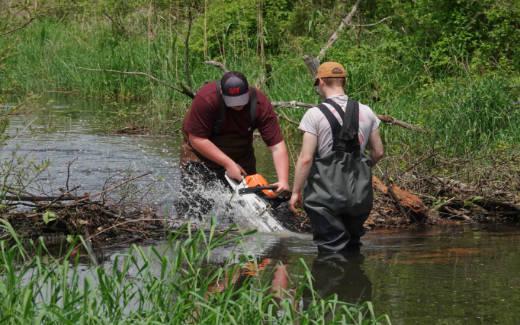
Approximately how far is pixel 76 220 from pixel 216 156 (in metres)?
1.28

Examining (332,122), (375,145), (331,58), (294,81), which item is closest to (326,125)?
Answer: (332,122)

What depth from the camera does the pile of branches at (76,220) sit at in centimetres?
889

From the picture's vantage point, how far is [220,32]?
19219mm

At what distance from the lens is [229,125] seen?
9430 millimetres

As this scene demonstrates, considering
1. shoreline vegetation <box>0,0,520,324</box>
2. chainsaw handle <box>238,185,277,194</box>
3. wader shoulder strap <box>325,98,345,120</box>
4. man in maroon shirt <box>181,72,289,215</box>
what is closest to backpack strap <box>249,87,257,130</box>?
man in maroon shirt <box>181,72,289,215</box>

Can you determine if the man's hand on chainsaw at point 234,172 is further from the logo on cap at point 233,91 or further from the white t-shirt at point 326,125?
the white t-shirt at point 326,125

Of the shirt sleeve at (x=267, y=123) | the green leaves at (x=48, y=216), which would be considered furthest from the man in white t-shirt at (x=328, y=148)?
the green leaves at (x=48, y=216)

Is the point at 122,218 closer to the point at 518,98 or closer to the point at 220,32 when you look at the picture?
the point at 518,98

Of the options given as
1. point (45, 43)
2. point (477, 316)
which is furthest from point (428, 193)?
point (45, 43)

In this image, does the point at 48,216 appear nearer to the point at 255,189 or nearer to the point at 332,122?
the point at 255,189

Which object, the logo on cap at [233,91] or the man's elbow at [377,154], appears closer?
the man's elbow at [377,154]

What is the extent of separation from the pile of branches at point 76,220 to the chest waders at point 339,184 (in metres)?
1.47

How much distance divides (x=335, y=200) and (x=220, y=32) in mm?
11575

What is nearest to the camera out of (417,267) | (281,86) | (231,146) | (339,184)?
(339,184)
